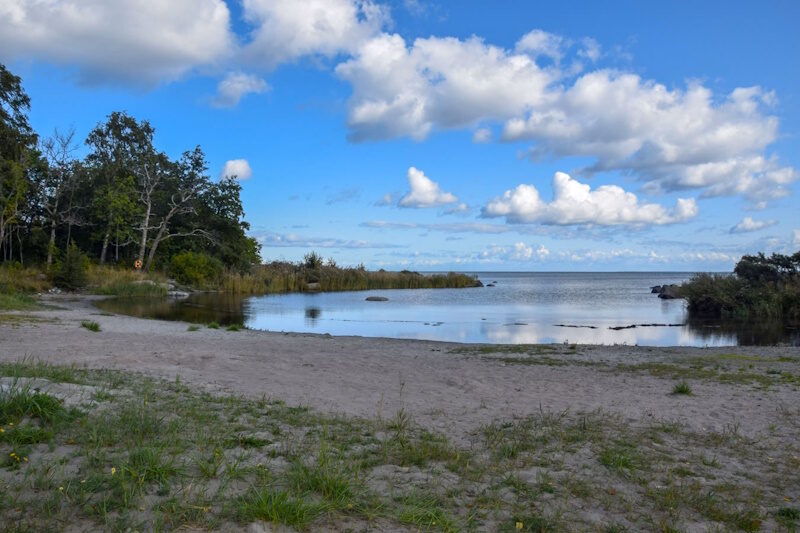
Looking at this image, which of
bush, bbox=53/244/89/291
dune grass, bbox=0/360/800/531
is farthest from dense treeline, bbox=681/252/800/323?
bush, bbox=53/244/89/291

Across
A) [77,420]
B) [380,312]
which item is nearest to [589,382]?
[77,420]

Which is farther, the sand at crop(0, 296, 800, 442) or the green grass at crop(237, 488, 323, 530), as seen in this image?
the sand at crop(0, 296, 800, 442)

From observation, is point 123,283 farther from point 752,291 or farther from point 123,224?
point 752,291

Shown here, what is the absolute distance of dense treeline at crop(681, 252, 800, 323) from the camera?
2864 centimetres

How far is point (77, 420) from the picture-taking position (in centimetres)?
524

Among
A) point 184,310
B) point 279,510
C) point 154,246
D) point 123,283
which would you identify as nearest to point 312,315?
point 184,310

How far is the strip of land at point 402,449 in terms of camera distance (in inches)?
152

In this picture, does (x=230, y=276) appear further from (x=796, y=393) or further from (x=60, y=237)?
(x=796, y=393)

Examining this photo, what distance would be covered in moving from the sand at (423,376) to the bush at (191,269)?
30.5m

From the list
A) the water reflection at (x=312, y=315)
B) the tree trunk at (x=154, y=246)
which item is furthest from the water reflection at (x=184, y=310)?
the tree trunk at (x=154, y=246)

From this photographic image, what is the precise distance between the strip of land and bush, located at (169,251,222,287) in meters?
36.5

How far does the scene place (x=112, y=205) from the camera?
1617 inches

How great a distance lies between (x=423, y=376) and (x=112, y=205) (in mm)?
37582

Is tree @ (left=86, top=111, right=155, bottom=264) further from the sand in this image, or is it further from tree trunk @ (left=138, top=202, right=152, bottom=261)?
the sand
